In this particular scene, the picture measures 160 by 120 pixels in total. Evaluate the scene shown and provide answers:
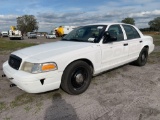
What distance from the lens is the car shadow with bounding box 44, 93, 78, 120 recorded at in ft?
10.8

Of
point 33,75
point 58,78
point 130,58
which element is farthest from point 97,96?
point 130,58

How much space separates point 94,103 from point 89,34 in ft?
6.63

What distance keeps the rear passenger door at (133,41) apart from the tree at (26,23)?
9426cm

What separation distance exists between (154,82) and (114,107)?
195 cm

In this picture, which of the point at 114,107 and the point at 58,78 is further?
the point at 58,78

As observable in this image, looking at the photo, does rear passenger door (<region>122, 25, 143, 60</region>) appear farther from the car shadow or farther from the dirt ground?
the car shadow

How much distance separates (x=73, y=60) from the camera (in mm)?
4012

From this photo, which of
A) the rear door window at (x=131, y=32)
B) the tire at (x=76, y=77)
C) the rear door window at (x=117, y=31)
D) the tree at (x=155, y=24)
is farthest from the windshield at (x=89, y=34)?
the tree at (x=155, y=24)

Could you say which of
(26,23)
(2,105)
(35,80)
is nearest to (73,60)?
(35,80)

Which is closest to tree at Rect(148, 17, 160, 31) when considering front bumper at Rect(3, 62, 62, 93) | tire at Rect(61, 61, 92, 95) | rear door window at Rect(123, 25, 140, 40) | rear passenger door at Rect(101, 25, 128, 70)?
rear door window at Rect(123, 25, 140, 40)

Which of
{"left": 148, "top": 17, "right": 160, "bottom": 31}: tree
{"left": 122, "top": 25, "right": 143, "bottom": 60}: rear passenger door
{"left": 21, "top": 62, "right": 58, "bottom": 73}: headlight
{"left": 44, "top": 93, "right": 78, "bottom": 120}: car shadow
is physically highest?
{"left": 148, "top": 17, "right": 160, "bottom": 31}: tree

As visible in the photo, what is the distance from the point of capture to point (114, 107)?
355 cm

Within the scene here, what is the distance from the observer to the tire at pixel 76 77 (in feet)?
12.9

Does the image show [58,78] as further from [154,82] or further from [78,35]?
[154,82]
